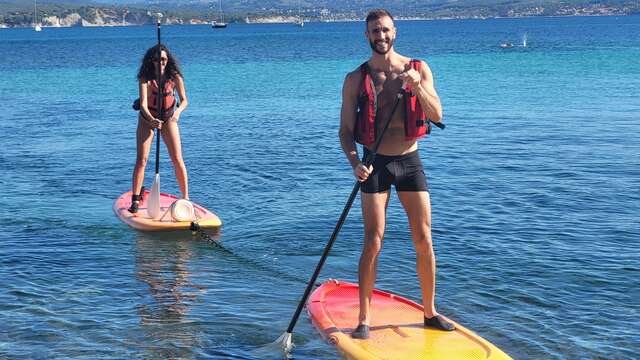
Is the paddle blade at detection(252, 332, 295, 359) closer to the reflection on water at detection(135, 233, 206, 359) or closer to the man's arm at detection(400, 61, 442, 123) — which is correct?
the reflection on water at detection(135, 233, 206, 359)

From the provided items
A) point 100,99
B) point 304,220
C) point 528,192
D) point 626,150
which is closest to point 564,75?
point 100,99

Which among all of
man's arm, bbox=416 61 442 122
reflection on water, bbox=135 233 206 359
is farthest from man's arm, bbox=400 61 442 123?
reflection on water, bbox=135 233 206 359

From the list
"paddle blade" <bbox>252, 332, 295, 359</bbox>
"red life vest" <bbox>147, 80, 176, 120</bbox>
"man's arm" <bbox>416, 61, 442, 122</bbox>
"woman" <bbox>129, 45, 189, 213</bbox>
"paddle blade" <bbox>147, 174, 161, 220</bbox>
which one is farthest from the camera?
"paddle blade" <bbox>147, 174, 161, 220</bbox>

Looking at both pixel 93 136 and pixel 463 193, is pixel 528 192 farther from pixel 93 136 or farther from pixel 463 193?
pixel 93 136

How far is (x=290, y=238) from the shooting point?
1227 centimetres

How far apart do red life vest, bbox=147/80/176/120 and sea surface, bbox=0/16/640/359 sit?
5.26ft

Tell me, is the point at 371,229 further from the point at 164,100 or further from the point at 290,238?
the point at 164,100

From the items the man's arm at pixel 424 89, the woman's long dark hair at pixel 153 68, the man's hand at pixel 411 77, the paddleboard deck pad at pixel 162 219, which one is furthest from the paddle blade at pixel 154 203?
the man's hand at pixel 411 77

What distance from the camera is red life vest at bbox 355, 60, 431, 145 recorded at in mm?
7223

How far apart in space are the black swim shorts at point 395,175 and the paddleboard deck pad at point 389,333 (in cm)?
125

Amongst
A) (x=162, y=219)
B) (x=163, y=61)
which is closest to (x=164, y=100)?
(x=163, y=61)

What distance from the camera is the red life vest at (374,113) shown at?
722 cm

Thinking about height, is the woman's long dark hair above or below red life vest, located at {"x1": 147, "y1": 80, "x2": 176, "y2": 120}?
above

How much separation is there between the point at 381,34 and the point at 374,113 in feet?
2.03
